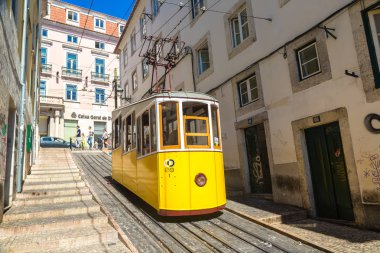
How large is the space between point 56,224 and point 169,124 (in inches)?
127

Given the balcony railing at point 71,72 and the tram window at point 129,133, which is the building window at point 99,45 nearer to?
the balcony railing at point 71,72

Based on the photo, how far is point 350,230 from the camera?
6.18 metres

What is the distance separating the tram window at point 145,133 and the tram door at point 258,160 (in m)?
4.06

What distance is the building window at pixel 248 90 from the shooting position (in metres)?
9.81

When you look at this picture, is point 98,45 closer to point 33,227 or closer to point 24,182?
point 24,182

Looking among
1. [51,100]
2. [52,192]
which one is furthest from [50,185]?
[51,100]

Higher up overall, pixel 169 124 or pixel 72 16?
pixel 72 16

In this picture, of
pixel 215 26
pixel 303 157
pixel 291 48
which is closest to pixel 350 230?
pixel 303 157

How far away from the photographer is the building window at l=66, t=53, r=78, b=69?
3284cm

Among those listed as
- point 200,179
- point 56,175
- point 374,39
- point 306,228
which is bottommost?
point 306,228

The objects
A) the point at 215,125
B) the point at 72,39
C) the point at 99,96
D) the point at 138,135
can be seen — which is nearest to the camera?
the point at 215,125

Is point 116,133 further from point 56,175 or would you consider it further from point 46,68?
point 46,68

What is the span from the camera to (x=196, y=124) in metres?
7.21

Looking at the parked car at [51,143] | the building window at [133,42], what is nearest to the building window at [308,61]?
the building window at [133,42]
